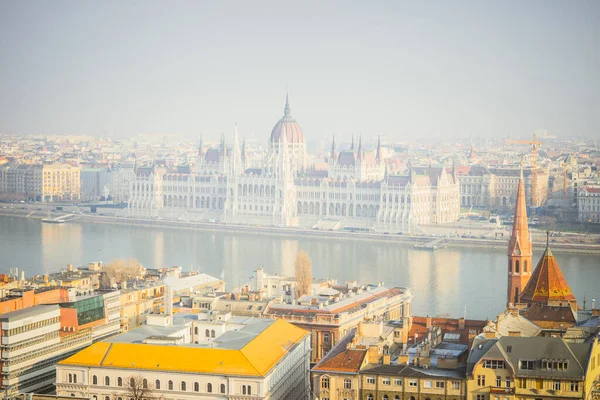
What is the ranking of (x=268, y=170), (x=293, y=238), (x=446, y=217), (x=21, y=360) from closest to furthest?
(x=21, y=360) < (x=293, y=238) < (x=446, y=217) < (x=268, y=170)

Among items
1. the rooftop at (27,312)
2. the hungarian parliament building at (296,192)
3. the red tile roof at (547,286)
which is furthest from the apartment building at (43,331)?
the hungarian parliament building at (296,192)

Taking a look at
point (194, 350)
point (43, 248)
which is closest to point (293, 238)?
point (43, 248)

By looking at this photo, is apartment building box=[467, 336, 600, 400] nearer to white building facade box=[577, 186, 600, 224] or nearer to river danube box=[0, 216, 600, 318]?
river danube box=[0, 216, 600, 318]

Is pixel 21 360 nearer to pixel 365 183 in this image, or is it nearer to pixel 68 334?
pixel 68 334

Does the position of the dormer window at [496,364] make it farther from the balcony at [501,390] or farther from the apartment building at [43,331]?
the apartment building at [43,331]

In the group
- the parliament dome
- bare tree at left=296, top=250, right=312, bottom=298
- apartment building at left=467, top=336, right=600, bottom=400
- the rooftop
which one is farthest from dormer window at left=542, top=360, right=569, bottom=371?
the parliament dome

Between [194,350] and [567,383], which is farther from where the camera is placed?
[194,350]

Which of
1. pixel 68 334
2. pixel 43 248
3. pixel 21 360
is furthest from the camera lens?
pixel 43 248
